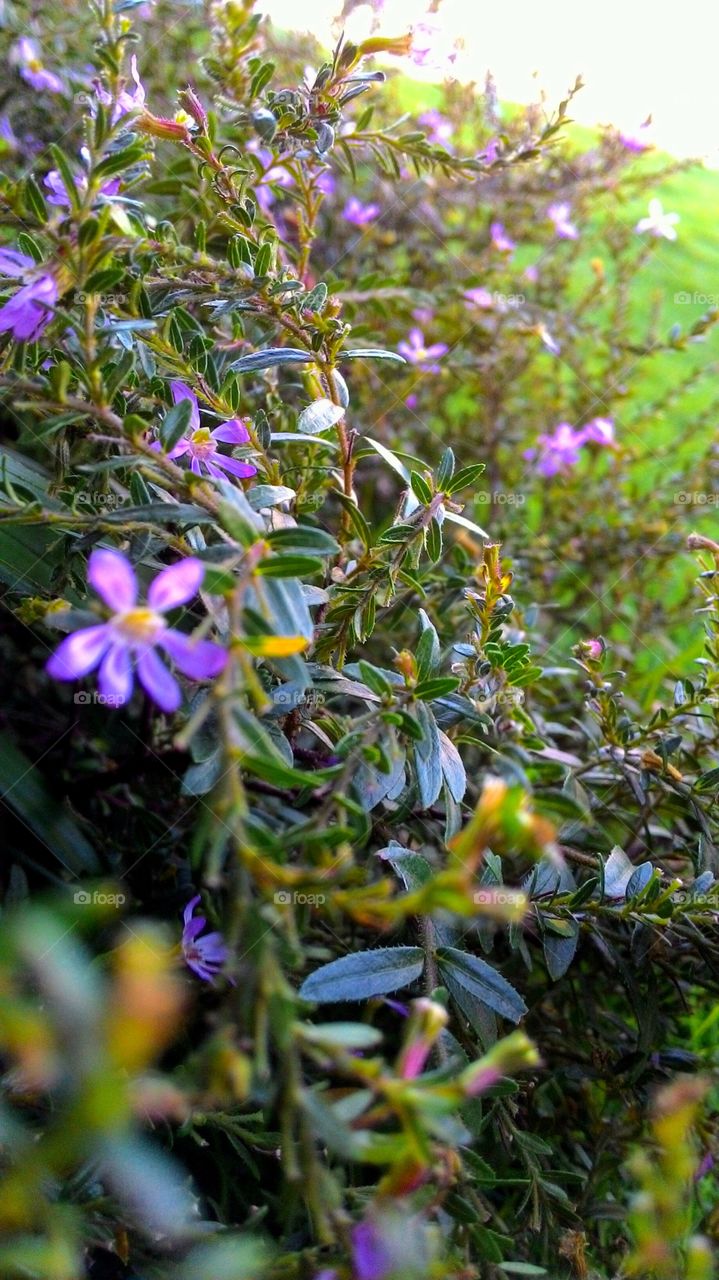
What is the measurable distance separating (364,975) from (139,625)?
32 cm

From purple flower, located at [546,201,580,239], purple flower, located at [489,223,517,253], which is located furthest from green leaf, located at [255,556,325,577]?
purple flower, located at [546,201,580,239]

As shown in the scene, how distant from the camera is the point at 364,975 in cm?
67

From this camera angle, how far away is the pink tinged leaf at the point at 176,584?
53cm

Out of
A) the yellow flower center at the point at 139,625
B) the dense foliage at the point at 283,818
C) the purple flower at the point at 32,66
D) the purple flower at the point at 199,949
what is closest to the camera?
the dense foliage at the point at 283,818

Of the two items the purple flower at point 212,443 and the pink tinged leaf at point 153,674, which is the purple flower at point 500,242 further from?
the pink tinged leaf at point 153,674

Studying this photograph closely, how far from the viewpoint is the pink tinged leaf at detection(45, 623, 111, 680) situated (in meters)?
0.52

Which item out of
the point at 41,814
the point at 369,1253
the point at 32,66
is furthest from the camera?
the point at 32,66

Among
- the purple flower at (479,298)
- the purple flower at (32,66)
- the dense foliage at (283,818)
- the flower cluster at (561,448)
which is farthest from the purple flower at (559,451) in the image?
the purple flower at (32,66)

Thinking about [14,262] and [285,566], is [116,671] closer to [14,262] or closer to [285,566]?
[285,566]

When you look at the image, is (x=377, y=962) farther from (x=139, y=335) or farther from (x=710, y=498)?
(x=710, y=498)

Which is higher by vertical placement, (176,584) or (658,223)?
(658,223)

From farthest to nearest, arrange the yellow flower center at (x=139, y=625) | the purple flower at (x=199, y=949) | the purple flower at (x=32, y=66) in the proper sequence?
1. the purple flower at (x=32, y=66)
2. the purple flower at (x=199, y=949)
3. the yellow flower center at (x=139, y=625)

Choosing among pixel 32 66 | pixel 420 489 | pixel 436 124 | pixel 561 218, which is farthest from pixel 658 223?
pixel 420 489

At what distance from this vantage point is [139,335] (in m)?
0.83
